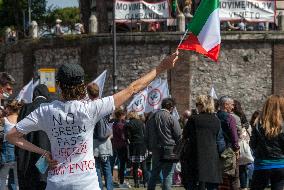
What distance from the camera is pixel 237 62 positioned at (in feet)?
136

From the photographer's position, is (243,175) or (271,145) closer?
(271,145)

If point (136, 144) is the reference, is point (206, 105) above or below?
above

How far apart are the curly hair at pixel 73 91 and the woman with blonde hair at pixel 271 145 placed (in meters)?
4.45

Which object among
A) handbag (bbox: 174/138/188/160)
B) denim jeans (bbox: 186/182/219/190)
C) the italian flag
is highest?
the italian flag

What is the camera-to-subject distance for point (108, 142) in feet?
54.0

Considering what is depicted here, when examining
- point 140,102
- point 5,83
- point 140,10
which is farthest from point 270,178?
point 140,10

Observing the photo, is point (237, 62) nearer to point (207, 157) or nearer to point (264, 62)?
point (264, 62)

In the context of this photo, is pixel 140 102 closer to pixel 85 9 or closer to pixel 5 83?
pixel 5 83

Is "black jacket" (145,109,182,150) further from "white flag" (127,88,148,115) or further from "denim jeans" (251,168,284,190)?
"white flag" (127,88,148,115)

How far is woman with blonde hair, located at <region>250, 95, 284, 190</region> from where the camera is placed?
11703 mm

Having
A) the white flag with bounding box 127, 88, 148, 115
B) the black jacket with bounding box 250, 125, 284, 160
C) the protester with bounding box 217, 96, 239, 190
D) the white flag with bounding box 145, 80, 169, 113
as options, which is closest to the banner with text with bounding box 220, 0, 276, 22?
the white flag with bounding box 145, 80, 169, 113

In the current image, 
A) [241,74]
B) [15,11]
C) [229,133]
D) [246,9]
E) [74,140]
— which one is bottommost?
[241,74]

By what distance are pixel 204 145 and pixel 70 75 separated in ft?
23.4

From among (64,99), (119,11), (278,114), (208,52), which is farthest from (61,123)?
(119,11)
